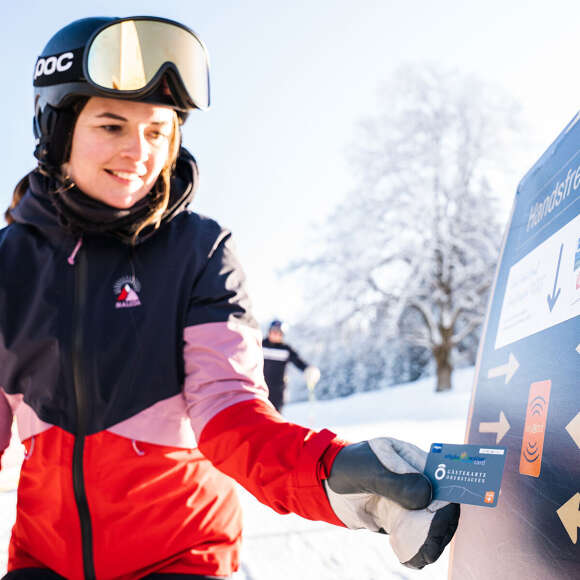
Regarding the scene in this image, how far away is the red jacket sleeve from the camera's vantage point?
1.15 m

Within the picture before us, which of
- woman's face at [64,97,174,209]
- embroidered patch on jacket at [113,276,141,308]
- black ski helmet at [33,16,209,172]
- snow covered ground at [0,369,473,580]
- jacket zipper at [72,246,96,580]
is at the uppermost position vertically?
black ski helmet at [33,16,209,172]

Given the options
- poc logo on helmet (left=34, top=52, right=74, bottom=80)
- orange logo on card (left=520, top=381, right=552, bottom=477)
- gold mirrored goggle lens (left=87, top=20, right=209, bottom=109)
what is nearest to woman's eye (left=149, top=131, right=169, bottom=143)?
gold mirrored goggle lens (left=87, top=20, right=209, bottom=109)

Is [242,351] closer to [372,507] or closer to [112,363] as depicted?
[112,363]

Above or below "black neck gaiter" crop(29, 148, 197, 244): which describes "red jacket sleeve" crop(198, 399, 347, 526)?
below

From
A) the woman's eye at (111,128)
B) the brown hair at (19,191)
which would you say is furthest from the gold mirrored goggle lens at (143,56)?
the brown hair at (19,191)

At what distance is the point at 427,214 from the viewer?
59.0 ft

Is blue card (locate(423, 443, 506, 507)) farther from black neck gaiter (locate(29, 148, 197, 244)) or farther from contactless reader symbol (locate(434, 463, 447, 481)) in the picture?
black neck gaiter (locate(29, 148, 197, 244))

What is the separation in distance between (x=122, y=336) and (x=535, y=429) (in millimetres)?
1056

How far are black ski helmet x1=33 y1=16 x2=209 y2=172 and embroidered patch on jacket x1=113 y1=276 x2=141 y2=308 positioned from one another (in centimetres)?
41

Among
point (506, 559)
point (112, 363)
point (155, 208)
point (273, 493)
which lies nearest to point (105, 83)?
point (155, 208)

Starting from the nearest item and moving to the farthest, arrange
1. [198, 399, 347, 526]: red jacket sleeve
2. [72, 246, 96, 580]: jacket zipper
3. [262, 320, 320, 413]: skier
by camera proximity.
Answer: [198, 399, 347, 526]: red jacket sleeve
[72, 246, 96, 580]: jacket zipper
[262, 320, 320, 413]: skier

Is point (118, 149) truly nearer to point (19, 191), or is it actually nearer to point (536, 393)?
point (19, 191)

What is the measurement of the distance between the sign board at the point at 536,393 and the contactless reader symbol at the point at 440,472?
28 centimetres

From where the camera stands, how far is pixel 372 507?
1146 millimetres
